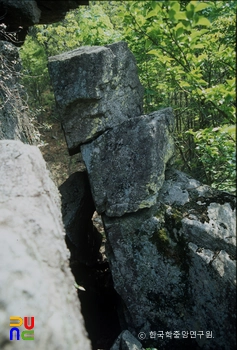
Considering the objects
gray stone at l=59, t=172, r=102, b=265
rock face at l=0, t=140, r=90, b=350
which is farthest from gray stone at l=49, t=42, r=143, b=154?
rock face at l=0, t=140, r=90, b=350

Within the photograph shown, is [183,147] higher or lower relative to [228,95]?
lower

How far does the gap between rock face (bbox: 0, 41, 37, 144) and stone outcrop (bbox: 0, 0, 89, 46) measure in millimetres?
286

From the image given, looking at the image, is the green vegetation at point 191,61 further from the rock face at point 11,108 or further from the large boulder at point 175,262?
the rock face at point 11,108

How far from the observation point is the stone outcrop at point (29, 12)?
505 cm

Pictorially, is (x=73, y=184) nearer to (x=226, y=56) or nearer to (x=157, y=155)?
(x=157, y=155)

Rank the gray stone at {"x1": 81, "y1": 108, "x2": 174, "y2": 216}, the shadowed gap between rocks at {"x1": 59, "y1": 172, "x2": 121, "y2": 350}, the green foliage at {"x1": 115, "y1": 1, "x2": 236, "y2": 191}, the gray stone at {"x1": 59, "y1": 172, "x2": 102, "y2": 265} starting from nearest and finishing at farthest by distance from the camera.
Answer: the green foliage at {"x1": 115, "y1": 1, "x2": 236, "y2": 191} → the gray stone at {"x1": 81, "y1": 108, "x2": 174, "y2": 216} → the shadowed gap between rocks at {"x1": 59, "y1": 172, "x2": 121, "y2": 350} → the gray stone at {"x1": 59, "y1": 172, "x2": 102, "y2": 265}

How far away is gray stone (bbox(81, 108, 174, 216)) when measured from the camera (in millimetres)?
4348

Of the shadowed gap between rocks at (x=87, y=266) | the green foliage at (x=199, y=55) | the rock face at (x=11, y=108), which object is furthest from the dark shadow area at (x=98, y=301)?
the green foliage at (x=199, y=55)

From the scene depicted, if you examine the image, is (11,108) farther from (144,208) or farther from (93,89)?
(144,208)

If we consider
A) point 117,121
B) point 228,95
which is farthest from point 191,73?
point 117,121

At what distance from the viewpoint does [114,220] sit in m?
4.57

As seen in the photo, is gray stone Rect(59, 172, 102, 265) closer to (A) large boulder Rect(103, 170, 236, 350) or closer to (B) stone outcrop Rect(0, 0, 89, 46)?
(A) large boulder Rect(103, 170, 236, 350)

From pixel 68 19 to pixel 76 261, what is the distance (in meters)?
6.43

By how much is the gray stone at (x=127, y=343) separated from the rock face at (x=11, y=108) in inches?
144
